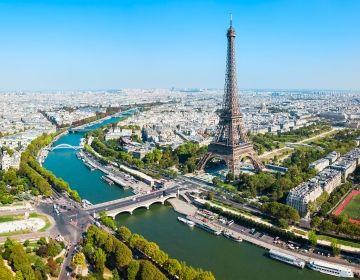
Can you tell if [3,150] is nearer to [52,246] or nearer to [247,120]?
[52,246]

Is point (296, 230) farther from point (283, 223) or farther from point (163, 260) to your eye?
point (163, 260)

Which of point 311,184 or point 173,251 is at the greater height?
point 311,184

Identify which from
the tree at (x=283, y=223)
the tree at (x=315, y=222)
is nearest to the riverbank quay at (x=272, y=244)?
the tree at (x=283, y=223)

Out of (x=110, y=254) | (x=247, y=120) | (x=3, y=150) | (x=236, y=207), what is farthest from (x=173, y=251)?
(x=247, y=120)

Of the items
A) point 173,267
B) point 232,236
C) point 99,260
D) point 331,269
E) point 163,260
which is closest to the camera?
point 173,267

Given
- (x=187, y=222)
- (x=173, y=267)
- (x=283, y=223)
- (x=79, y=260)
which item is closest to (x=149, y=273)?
(x=173, y=267)

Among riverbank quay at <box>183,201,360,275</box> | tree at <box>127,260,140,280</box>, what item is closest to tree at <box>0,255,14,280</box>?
tree at <box>127,260,140,280</box>

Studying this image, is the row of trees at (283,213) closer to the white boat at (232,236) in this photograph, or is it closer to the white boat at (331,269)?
the white boat at (232,236)
